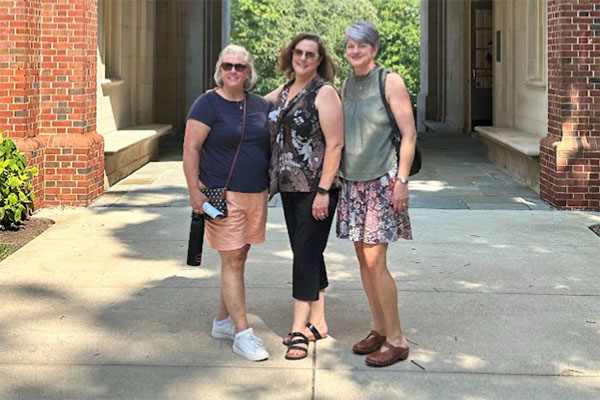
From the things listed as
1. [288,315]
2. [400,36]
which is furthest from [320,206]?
[400,36]

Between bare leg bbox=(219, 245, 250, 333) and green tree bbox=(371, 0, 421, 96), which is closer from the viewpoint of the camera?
bare leg bbox=(219, 245, 250, 333)

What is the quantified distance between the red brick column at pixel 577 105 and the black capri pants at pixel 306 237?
616 centimetres

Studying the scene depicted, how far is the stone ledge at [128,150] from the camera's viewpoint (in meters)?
12.6

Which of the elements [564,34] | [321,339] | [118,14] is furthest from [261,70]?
[321,339]

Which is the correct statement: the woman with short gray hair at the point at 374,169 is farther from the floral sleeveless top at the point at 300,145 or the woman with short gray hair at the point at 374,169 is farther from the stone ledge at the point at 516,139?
the stone ledge at the point at 516,139

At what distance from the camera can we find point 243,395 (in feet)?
15.5

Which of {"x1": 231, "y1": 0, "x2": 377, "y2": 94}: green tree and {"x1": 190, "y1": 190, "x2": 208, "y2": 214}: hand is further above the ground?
{"x1": 231, "y1": 0, "x2": 377, "y2": 94}: green tree

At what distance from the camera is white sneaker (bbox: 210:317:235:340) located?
573 cm

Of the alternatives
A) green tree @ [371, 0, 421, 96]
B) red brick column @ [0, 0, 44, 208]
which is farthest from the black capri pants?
green tree @ [371, 0, 421, 96]

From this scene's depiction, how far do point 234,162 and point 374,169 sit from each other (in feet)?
2.58

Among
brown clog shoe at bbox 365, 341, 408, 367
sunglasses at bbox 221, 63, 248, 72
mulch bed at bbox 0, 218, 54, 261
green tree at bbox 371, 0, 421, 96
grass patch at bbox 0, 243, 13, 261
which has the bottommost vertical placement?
brown clog shoe at bbox 365, 341, 408, 367

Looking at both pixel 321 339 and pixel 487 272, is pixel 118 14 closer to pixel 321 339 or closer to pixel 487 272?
pixel 487 272

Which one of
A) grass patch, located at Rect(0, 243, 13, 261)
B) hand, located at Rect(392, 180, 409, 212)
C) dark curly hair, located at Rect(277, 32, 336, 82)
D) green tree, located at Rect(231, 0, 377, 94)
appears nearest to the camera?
hand, located at Rect(392, 180, 409, 212)

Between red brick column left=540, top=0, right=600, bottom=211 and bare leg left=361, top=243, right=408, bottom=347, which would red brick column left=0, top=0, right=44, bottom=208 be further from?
bare leg left=361, top=243, right=408, bottom=347
